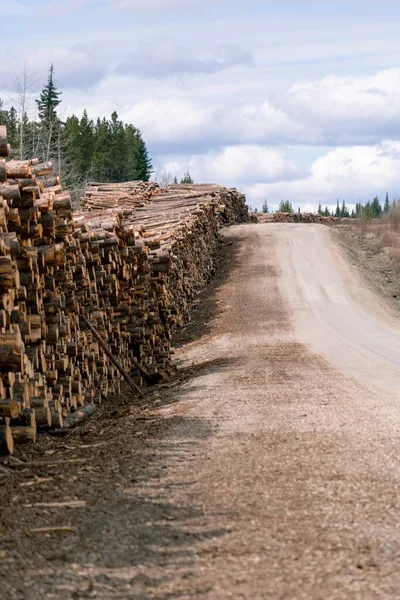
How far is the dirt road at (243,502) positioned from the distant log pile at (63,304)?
3.75 ft

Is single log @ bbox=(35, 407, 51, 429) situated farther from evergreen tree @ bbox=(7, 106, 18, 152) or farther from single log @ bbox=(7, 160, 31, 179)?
evergreen tree @ bbox=(7, 106, 18, 152)

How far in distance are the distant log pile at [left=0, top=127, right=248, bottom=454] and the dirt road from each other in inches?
45.0

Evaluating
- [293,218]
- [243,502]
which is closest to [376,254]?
[293,218]

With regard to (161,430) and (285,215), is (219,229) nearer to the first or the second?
(285,215)

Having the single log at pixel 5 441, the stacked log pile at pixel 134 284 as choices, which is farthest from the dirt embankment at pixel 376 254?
the single log at pixel 5 441

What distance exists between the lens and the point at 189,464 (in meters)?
7.81

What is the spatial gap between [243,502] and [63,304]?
20.2ft

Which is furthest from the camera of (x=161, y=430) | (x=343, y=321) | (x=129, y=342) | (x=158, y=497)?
(x=343, y=321)

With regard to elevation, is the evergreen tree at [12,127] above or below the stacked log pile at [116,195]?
above

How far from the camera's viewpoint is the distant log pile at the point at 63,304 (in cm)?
959

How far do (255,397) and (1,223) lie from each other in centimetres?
401

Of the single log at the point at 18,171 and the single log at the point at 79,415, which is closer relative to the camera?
the single log at the point at 18,171

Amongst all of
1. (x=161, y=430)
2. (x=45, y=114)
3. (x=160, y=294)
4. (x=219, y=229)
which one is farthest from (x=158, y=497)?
(x=45, y=114)

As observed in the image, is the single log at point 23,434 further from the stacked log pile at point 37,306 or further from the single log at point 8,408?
the single log at point 8,408
